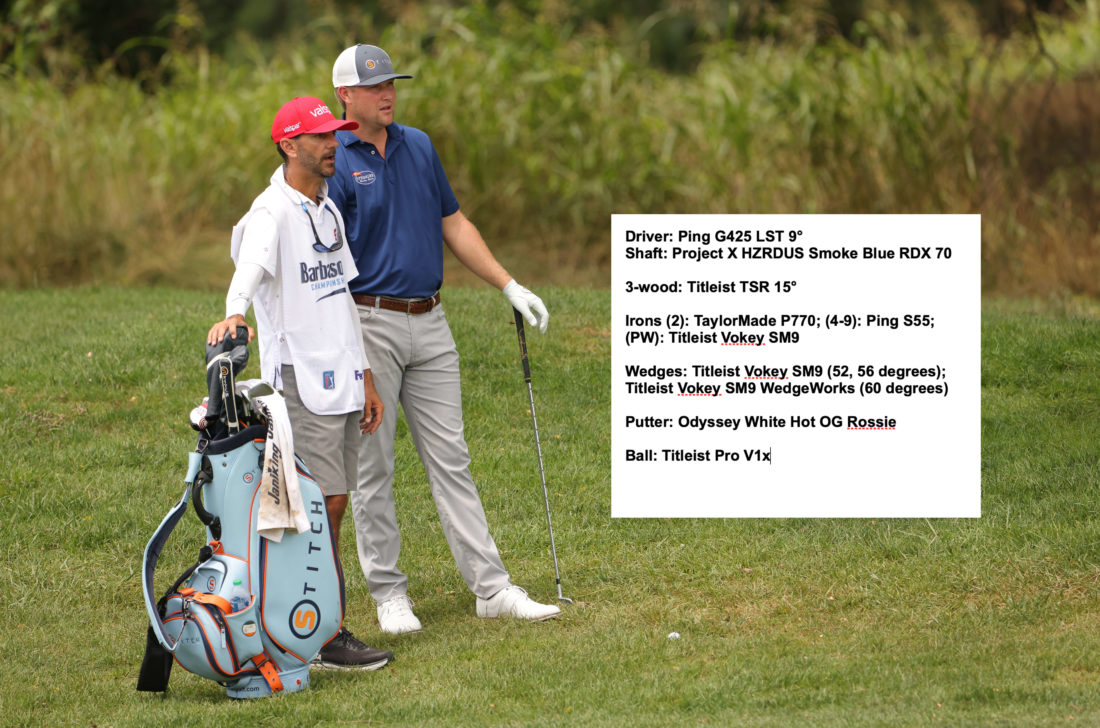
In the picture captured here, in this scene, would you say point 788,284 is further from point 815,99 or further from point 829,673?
point 815,99

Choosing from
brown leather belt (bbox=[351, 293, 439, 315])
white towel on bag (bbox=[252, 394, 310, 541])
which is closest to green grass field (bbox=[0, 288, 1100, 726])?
white towel on bag (bbox=[252, 394, 310, 541])

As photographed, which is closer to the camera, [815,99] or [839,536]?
[839,536]

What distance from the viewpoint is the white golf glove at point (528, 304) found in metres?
6.12

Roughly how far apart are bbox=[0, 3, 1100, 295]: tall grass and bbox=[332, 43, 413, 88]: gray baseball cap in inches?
275

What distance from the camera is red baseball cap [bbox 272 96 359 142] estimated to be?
544 centimetres

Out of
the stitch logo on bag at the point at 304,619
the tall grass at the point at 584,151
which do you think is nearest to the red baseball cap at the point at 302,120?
the stitch logo on bag at the point at 304,619

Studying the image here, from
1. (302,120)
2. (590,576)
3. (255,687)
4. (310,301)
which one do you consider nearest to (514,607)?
(590,576)

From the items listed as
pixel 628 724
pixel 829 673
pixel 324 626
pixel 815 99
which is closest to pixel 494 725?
pixel 628 724

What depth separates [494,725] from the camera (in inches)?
192

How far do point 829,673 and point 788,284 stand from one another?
110 inches

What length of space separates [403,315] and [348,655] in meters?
1.37

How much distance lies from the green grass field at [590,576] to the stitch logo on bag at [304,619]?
0.23m

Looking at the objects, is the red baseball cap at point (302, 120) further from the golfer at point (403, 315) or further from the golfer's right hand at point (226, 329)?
the golfer's right hand at point (226, 329)

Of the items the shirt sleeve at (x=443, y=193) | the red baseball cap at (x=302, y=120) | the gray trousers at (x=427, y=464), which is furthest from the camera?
the shirt sleeve at (x=443, y=193)
